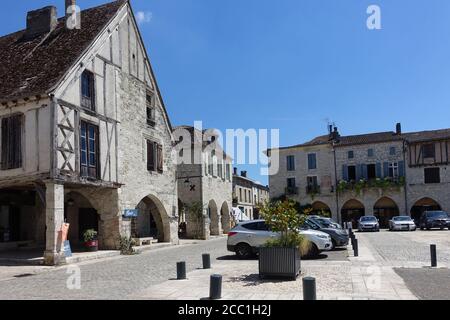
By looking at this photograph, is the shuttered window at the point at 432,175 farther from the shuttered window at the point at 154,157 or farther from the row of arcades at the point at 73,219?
the shuttered window at the point at 154,157

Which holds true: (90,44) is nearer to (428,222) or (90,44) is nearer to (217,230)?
(217,230)

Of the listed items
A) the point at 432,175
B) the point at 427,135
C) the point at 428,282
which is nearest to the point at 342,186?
the point at 432,175

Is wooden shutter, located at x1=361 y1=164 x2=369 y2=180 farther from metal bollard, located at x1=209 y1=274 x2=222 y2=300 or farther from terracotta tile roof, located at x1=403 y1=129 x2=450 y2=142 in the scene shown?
metal bollard, located at x1=209 y1=274 x2=222 y2=300

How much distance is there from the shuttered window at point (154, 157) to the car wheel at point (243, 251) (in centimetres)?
928

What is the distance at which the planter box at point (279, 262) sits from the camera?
416 inches

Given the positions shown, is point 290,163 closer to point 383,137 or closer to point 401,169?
point 383,137

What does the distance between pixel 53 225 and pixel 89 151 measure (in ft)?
12.7

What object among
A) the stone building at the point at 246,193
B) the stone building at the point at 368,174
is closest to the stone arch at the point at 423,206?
the stone building at the point at 368,174

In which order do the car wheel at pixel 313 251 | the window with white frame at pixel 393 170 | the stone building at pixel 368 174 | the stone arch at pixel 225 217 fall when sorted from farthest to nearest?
1. the window with white frame at pixel 393 170
2. the stone building at pixel 368 174
3. the stone arch at pixel 225 217
4. the car wheel at pixel 313 251

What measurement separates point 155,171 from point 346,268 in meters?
13.9

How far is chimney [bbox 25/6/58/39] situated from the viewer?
71.3ft

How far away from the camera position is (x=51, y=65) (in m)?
18.0

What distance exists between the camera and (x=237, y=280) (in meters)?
10.8
